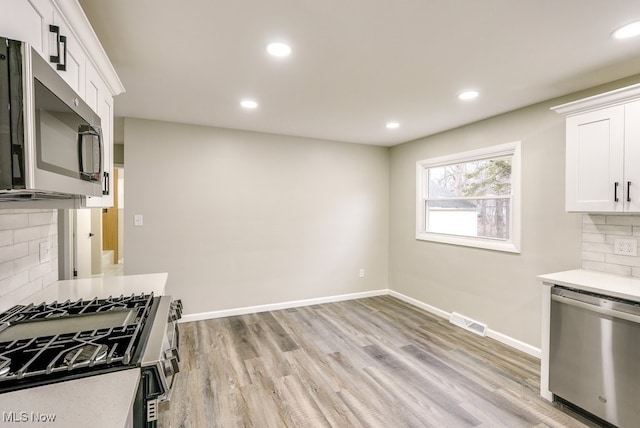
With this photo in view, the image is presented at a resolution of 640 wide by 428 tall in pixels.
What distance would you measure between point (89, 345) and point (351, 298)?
13.0 ft

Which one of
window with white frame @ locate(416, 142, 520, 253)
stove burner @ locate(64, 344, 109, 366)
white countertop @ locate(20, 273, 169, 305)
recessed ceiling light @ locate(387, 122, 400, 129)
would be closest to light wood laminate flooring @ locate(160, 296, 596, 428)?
white countertop @ locate(20, 273, 169, 305)

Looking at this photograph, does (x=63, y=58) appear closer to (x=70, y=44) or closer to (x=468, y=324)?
(x=70, y=44)

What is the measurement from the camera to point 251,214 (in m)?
4.10

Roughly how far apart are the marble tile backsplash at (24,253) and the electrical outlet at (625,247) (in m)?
4.00

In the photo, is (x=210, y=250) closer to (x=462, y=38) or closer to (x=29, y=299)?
(x=29, y=299)

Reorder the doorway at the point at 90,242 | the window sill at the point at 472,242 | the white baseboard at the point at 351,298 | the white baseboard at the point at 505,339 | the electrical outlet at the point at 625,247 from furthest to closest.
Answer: the window sill at the point at 472,242, the white baseboard at the point at 351,298, the white baseboard at the point at 505,339, the doorway at the point at 90,242, the electrical outlet at the point at 625,247

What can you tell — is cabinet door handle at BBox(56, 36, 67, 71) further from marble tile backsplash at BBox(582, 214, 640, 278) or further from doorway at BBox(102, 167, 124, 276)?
doorway at BBox(102, 167, 124, 276)

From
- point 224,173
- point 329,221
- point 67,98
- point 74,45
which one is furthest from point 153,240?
point 67,98

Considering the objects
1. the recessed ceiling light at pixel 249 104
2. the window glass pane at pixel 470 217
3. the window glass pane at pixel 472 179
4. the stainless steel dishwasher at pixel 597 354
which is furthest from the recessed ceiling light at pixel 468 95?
the recessed ceiling light at pixel 249 104

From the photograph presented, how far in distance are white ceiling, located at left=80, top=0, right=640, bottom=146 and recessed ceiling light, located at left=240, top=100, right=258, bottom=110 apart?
6cm

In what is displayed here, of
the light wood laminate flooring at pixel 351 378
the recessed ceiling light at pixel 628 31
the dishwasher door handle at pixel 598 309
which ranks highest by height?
the recessed ceiling light at pixel 628 31

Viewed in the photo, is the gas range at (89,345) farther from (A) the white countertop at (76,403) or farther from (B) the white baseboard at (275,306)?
(B) the white baseboard at (275,306)

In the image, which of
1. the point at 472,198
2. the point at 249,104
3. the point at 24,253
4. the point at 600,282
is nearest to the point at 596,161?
the point at 600,282

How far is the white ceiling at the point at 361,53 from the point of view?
5.24ft
